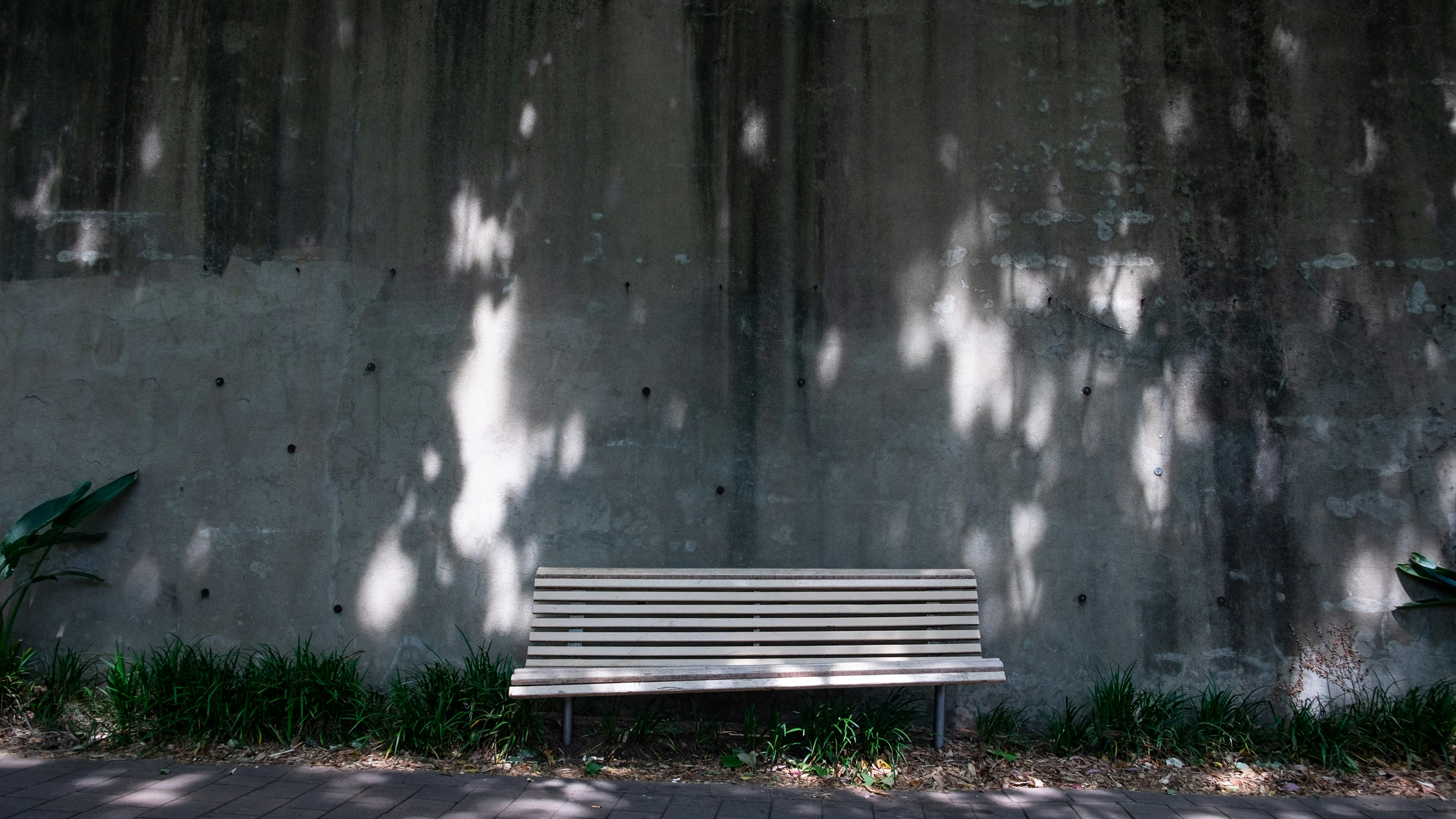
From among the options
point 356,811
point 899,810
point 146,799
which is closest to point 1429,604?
point 899,810

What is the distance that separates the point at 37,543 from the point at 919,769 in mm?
4630

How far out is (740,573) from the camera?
4.21 metres

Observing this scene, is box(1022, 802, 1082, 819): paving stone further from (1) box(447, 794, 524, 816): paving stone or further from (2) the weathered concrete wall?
(1) box(447, 794, 524, 816): paving stone

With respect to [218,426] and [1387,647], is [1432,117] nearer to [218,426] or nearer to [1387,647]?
[1387,647]

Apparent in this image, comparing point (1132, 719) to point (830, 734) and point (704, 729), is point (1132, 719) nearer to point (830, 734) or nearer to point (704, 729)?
point (830, 734)

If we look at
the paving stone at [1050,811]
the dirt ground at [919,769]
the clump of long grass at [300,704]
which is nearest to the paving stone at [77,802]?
the dirt ground at [919,769]

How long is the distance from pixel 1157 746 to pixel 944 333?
→ 2299 millimetres

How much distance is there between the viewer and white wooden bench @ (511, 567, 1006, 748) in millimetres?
3863

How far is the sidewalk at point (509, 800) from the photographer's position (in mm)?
3240

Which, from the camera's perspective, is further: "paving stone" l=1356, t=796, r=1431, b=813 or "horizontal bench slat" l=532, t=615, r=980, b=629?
"horizontal bench slat" l=532, t=615, r=980, b=629

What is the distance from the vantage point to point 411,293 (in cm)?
459

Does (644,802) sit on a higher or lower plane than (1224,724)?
lower

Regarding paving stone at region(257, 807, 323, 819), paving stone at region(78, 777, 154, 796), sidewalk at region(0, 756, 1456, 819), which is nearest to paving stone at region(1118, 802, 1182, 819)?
sidewalk at region(0, 756, 1456, 819)

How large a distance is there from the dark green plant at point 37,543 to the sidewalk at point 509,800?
0.84 metres
